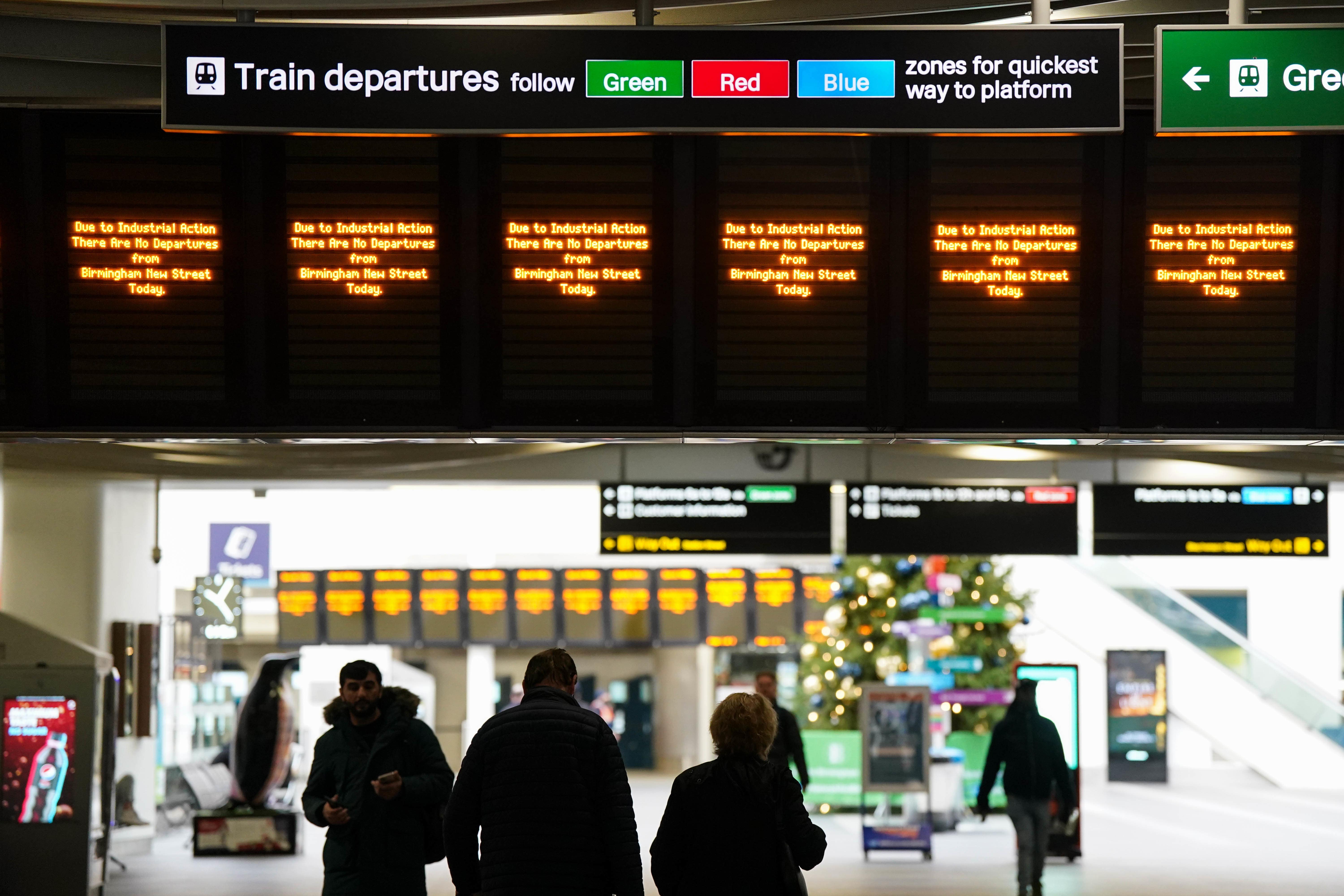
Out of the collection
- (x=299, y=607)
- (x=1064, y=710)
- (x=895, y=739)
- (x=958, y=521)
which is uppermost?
(x=958, y=521)

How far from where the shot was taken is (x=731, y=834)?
4.93 m

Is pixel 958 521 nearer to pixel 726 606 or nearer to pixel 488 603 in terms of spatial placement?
pixel 726 606

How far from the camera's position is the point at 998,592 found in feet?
61.0

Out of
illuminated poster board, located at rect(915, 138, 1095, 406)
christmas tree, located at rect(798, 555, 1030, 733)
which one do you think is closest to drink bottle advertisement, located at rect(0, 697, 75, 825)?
illuminated poster board, located at rect(915, 138, 1095, 406)

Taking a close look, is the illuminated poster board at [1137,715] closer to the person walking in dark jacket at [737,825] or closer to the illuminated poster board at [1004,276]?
the illuminated poster board at [1004,276]

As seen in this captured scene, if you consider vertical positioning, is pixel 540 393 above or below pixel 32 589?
above

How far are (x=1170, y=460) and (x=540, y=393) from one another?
8.24 metres

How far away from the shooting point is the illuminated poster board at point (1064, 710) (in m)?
13.4

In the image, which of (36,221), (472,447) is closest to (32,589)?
(472,447)

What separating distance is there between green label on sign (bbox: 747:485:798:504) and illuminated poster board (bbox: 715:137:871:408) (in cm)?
394

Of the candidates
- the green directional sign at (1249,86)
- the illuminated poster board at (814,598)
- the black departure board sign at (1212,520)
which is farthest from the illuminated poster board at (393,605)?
the green directional sign at (1249,86)

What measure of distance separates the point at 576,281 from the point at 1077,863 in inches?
350

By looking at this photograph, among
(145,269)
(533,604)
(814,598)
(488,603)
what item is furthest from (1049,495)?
(488,603)

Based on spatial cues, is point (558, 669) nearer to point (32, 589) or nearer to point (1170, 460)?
point (1170, 460)
